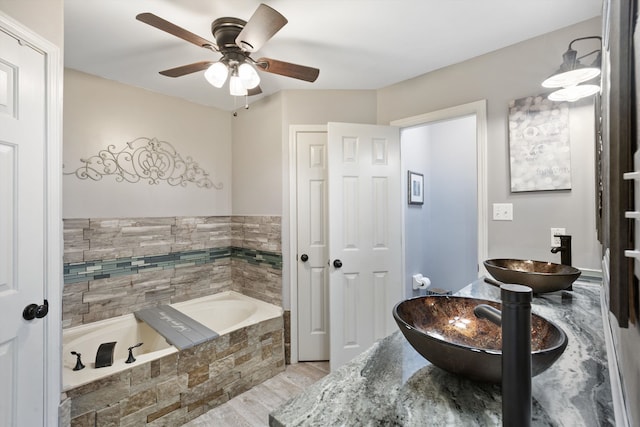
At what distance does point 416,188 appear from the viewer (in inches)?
127

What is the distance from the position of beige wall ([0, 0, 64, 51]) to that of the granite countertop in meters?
1.82

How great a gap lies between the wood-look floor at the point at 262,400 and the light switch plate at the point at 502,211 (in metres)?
1.86

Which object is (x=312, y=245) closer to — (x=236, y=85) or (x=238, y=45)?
(x=236, y=85)

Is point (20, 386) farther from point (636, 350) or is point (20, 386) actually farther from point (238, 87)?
point (636, 350)

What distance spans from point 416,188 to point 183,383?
2713 mm

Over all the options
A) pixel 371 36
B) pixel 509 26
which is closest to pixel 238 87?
pixel 371 36

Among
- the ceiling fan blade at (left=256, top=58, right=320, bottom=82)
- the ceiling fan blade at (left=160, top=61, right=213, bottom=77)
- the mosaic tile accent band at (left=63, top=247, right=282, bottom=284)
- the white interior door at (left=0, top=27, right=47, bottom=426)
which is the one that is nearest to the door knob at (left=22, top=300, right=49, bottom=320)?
the white interior door at (left=0, top=27, right=47, bottom=426)

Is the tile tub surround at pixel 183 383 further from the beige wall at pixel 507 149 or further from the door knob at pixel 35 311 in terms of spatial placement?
the beige wall at pixel 507 149

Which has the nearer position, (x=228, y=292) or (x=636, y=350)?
(x=636, y=350)

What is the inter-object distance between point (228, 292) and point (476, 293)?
2611 mm

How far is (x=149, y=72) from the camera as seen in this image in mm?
2396

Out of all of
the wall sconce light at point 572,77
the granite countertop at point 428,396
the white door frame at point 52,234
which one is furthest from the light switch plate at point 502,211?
the white door frame at point 52,234

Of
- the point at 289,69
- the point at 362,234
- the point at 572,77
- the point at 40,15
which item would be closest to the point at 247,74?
the point at 289,69

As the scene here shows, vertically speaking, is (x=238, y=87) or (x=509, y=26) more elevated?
(x=509, y=26)
